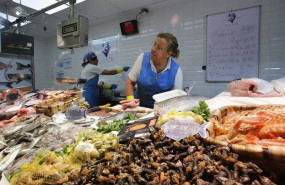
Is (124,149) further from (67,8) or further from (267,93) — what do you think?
(67,8)

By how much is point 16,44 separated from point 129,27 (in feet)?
10.3

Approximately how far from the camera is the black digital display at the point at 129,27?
19.0 feet

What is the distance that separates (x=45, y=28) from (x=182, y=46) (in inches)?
208

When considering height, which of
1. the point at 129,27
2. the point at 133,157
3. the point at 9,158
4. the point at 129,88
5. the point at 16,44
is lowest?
the point at 9,158

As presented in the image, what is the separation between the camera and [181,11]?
5098mm

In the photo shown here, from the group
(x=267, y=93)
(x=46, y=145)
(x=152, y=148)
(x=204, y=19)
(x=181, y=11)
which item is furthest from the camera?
(x=181, y=11)

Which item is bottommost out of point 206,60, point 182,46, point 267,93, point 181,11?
point 267,93

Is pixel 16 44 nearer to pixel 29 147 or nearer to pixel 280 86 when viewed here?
pixel 29 147

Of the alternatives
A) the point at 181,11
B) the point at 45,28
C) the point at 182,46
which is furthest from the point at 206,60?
the point at 45,28

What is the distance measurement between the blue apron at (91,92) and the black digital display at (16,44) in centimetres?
177

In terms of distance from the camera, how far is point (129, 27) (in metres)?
5.88

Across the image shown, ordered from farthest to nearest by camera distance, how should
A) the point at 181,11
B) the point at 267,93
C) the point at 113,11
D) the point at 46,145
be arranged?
the point at 113,11
the point at 181,11
the point at 267,93
the point at 46,145

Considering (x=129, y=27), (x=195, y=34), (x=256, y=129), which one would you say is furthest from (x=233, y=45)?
(x=256, y=129)

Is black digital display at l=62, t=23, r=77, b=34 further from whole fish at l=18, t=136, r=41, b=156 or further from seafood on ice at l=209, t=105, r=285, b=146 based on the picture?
seafood on ice at l=209, t=105, r=285, b=146
